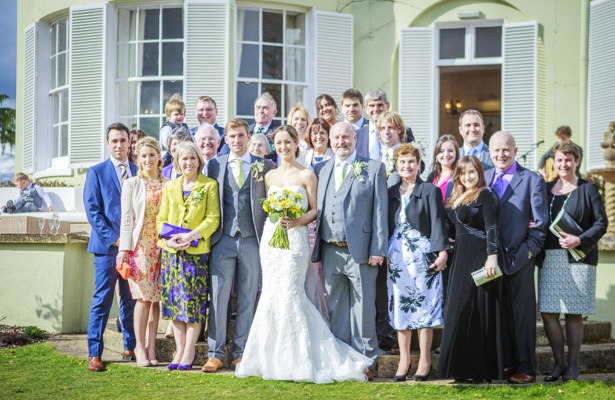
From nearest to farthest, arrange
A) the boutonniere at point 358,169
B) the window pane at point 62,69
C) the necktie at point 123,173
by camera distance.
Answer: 1. the boutonniere at point 358,169
2. the necktie at point 123,173
3. the window pane at point 62,69

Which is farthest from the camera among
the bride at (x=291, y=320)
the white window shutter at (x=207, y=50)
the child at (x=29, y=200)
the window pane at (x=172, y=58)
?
the window pane at (x=172, y=58)

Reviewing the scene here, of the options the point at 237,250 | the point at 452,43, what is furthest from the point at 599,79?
the point at 237,250

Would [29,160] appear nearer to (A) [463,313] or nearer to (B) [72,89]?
(B) [72,89]

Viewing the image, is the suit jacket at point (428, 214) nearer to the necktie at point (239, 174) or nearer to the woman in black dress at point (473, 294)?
the woman in black dress at point (473, 294)

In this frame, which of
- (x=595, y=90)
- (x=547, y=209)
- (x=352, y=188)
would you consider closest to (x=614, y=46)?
(x=595, y=90)

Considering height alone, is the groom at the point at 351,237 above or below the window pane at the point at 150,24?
below

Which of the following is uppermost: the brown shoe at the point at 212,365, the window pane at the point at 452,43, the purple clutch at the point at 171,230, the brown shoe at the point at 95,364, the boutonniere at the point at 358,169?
the window pane at the point at 452,43

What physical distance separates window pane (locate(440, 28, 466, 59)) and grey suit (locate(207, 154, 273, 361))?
6.07 metres

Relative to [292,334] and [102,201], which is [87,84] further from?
[292,334]

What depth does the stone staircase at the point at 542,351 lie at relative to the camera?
7598 millimetres

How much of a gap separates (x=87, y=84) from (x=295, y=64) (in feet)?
9.90

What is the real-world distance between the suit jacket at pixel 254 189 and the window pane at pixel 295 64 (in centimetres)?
532

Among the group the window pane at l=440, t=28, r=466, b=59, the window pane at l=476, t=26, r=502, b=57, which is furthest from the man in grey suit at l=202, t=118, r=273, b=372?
the window pane at l=476, t=26, r=502, b=57

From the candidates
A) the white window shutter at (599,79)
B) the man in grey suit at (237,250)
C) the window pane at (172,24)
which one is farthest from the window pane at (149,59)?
the white window shutter at (599,79)
